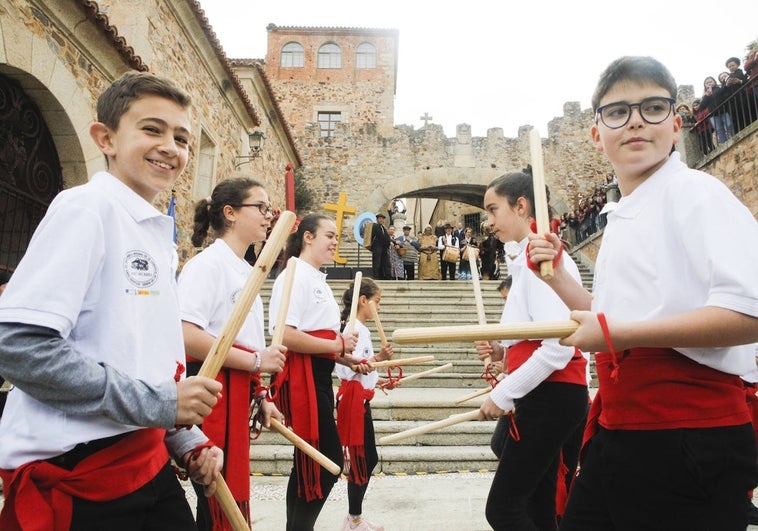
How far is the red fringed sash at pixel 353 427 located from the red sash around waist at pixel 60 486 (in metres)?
2.09

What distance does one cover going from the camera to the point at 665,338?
120cm

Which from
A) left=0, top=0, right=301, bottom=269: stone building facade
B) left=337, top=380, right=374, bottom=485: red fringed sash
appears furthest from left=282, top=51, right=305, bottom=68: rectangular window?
left=337, top=380, right=374, bottom=485: red fringed sash

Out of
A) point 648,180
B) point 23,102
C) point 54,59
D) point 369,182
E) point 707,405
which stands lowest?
point 707,405

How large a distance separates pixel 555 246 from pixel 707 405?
0.54m

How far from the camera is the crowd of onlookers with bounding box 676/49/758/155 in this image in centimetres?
850

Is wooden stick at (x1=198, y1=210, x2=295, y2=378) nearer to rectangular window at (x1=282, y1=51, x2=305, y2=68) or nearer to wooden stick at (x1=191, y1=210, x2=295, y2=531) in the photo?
wooden stick at (x1=191, y1=210, x2=295, y2=531)

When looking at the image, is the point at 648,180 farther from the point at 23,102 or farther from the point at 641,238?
the point at 23,102

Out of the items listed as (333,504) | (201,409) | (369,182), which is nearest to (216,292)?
(201,409)

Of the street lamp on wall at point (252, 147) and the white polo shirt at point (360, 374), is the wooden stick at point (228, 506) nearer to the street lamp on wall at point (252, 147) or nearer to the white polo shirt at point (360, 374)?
the white polo shirt at point (360, 374)

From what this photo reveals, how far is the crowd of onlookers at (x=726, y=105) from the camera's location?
8.50 m

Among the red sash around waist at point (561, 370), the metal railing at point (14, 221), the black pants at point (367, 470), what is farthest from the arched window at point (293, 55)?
the red sash around waist at point (561, 370)

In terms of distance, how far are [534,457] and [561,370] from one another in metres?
0.39

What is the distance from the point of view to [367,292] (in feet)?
13.8

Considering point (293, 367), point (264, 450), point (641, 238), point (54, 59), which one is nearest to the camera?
point (641, 238)
